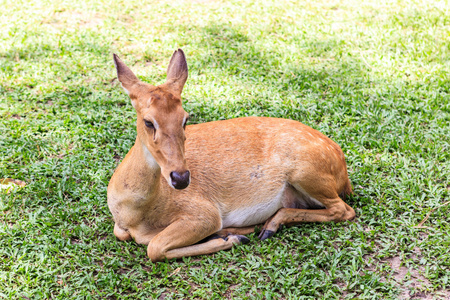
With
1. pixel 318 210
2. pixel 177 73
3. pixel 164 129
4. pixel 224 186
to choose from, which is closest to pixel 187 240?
pixel 224 186

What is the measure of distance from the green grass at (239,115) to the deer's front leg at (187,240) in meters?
0.10

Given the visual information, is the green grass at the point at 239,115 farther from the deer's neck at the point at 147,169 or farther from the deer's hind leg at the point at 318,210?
the deer's neck at the point at 147,169

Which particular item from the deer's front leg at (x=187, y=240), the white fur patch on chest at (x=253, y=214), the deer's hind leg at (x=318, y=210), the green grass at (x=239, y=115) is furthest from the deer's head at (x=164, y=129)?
the deer's hind leg at (x=318, y=210)

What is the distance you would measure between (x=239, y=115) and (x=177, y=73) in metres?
2.23

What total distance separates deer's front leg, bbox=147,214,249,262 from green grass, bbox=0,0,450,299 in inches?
3.8

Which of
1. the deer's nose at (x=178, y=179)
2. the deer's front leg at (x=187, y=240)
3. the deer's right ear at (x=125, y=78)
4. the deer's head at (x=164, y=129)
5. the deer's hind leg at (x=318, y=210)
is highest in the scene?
the deer's right ear at (x=125, y=78)

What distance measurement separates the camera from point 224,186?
4.62m

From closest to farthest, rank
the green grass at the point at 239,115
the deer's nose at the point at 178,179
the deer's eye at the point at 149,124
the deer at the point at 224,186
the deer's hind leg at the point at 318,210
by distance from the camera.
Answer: the deer's nose at the point at 178,179 < the deer's eye at the point at 149,124 < the green grass at the point at 239,115 < the deer at the point at 224,186 < the deer's hind leg at the point at 318,210

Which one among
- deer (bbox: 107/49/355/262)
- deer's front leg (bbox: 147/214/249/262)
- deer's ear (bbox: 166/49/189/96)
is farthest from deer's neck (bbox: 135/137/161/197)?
deer's ear (bbox: 166/49/189/96)

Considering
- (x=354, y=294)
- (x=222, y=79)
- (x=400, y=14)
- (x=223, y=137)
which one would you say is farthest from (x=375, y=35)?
(x=354, y=294)

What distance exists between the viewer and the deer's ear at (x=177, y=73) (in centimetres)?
402

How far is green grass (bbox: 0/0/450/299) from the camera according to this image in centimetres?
404

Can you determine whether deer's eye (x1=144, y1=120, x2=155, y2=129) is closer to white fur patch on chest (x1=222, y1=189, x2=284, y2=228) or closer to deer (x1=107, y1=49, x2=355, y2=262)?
deer (x1=107, y1=49, x2=355, y2=262)

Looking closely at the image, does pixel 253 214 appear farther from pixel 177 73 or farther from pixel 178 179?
pixel 177 73
